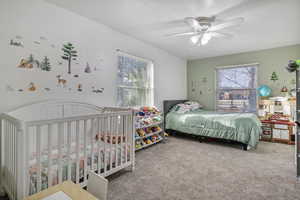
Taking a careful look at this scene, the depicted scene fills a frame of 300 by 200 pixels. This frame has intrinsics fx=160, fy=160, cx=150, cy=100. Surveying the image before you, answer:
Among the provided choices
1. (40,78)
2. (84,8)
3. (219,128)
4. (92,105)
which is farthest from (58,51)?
(219,128)

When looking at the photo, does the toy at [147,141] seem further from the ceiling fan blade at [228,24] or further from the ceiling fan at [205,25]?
the ceiling fan blade at [228,24]

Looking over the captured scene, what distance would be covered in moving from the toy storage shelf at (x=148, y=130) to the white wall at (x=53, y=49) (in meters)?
0.67

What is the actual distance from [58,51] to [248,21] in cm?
291

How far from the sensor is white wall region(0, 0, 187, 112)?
1.78 meters

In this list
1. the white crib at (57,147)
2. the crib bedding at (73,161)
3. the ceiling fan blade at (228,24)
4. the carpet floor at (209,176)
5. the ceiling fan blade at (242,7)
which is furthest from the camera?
the ceiling fan blade at (228,24)

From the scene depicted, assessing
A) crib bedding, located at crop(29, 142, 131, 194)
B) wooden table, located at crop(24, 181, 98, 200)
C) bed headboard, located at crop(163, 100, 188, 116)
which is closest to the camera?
wooden table, located at crop(24, 181, 98, 200)

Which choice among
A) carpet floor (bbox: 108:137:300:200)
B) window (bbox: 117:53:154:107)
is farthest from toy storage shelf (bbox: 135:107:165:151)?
window (bbox: 117:53:154:107)

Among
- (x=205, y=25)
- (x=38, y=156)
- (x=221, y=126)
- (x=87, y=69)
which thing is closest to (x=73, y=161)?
(x=38, y=156)

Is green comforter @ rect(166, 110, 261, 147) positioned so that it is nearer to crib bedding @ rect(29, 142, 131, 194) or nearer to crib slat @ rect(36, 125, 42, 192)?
crib bedding @ rect(29, 142, 131, 194)

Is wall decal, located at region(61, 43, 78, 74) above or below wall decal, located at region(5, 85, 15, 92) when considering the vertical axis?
above

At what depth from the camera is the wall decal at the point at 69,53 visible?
227 cm

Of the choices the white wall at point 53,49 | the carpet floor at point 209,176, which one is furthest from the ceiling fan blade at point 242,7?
the carpet floor at point 209,176

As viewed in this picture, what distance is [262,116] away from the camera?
12.9 feet

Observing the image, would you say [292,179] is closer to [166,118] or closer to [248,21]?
[248,21]
